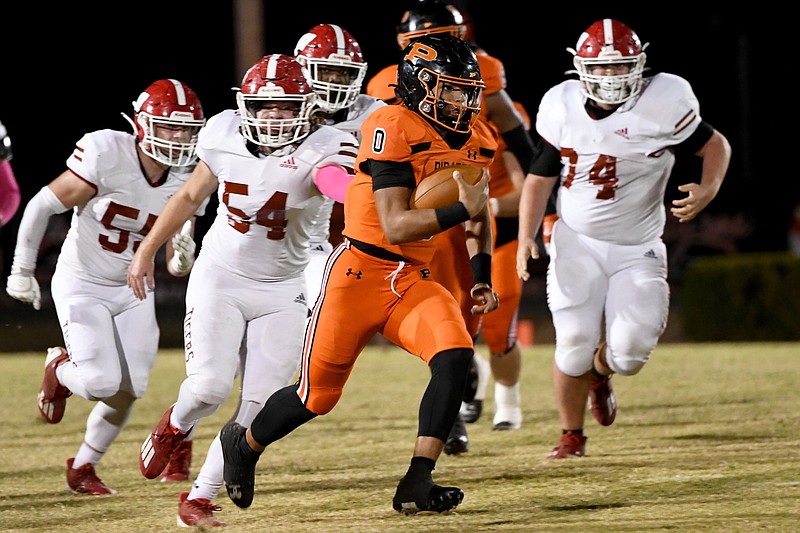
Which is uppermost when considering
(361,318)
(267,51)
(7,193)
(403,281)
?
(403,281)

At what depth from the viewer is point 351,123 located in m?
5.62

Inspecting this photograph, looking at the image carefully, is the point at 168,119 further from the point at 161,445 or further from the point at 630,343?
the point at 630,343

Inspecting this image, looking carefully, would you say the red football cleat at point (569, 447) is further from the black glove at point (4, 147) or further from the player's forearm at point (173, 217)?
the black glove at point (4, 147)

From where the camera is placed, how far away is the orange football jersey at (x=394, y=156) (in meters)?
4.29

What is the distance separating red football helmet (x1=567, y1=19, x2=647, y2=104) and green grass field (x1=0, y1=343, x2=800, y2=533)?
5.33 ft

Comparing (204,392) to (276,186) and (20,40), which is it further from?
(20,40)

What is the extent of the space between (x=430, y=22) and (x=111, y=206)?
1825 mm

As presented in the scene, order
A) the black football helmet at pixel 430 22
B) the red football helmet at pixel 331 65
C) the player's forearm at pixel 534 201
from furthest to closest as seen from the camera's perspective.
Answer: the black football helmet at pixel 430 22, the player's forearm at pixel 534 201, the red football helmet at pixel 331 65

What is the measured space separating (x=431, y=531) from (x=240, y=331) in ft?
3.72

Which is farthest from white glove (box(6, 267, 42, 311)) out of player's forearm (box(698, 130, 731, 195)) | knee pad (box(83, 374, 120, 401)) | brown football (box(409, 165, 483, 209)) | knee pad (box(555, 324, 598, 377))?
player's forearm (box(698, 130, 731, 195))

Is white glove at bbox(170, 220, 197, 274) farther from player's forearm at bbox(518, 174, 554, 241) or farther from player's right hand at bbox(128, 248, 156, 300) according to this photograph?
player's forearm at bbox(518, 174, 554, 241)

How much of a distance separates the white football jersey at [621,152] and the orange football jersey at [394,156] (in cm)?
130

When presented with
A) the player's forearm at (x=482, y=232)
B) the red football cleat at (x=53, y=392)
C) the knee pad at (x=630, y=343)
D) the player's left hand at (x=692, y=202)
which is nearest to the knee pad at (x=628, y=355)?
the knee pad at (x=630, y=343)

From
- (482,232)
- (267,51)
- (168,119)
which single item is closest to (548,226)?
(482,232)
